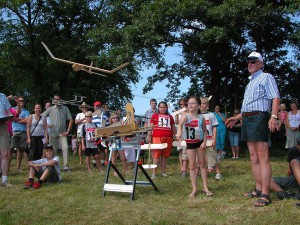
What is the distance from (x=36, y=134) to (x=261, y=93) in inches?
234

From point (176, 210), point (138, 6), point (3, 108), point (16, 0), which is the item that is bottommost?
point (176, 210)

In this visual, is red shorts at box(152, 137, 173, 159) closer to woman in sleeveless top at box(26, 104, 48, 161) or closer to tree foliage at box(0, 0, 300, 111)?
woman in sleeveless top at box(26, 104, 48, 161)

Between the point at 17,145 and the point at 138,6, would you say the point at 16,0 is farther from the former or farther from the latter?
the point at 17,145

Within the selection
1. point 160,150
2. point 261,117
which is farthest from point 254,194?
point 160,150

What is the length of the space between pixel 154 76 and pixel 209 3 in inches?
240

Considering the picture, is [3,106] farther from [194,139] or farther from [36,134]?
[194,139]

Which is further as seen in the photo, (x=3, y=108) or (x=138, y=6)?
(x=138, y=6)

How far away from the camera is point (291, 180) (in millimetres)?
5980

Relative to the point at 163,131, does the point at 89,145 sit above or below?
below

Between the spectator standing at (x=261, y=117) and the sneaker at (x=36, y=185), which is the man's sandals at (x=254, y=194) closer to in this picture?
the spectator standing at (x=261, y=117)

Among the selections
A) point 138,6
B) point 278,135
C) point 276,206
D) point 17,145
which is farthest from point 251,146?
point 278,135

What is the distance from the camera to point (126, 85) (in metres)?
25.9

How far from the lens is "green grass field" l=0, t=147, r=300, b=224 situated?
479 centimetres

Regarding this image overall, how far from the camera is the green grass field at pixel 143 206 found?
4.79 meters
